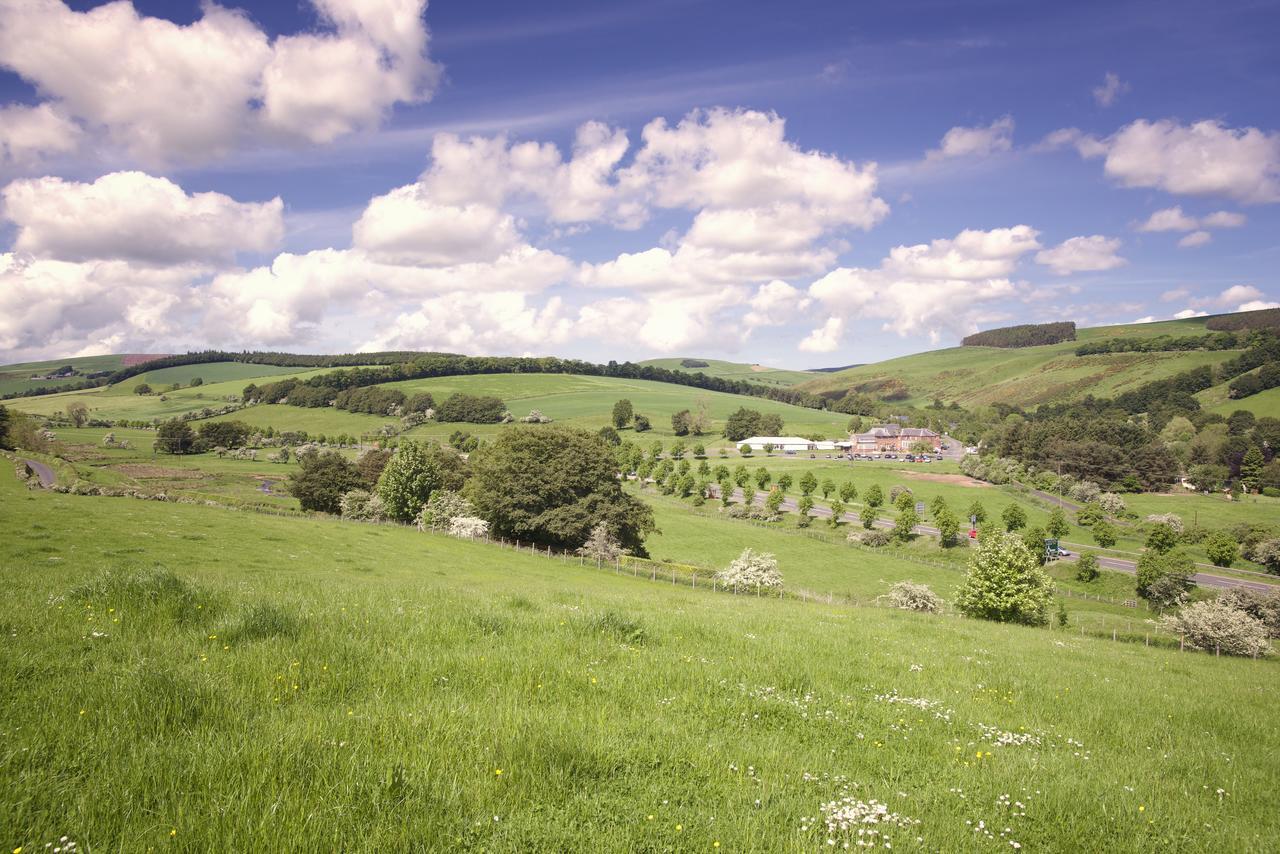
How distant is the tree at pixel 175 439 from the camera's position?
131 m

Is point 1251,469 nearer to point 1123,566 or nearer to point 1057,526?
point 1057,526

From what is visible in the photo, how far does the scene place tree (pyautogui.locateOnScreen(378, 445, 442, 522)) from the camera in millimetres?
77500

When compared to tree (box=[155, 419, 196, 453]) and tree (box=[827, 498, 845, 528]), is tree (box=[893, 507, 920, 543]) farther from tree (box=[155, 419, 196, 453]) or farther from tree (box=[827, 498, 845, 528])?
tree (box=[155, 419, 196, 453])

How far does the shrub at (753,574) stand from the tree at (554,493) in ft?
56.0

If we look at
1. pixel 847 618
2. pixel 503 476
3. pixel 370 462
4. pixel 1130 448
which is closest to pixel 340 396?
pixel 370 462

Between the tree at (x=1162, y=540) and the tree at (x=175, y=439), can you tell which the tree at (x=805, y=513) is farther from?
the tree at (x=175, y=439)

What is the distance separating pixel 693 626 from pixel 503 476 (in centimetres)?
5704

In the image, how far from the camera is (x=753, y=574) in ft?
161

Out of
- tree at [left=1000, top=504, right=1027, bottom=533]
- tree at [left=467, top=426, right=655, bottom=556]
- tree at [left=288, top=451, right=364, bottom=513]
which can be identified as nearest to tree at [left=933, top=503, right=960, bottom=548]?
tree at [left=1000, top=504, right=1027, bottom=533]

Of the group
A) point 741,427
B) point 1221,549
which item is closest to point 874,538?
point 1221,549

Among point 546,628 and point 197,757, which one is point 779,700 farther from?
point 197,757

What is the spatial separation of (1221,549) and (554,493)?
8674 cm

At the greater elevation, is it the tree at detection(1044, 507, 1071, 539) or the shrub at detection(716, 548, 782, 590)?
the shrub at detection(716, 548, 782, 590)

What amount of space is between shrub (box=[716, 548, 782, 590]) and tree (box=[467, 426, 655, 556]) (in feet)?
56.0
